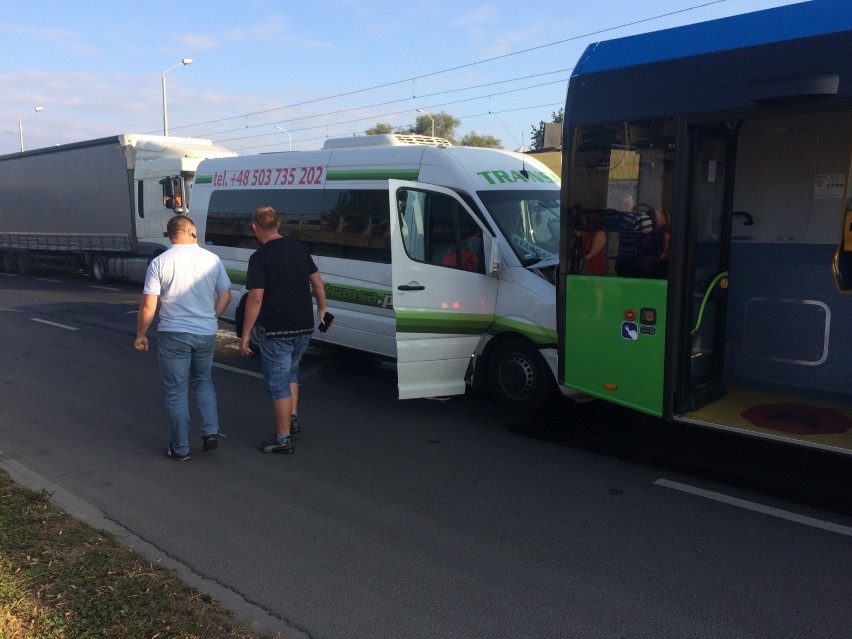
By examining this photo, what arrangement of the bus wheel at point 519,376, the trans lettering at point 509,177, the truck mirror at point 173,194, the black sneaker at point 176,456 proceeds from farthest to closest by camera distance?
the truck mirror at point 173,194 → the trans lettering at point 509,177 → the bus wheel at point 519,376 → the black sneaker at point 176,456

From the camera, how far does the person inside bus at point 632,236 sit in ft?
18.3

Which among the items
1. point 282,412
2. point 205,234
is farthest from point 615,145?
A: point 205,234

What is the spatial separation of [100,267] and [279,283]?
1787 cm

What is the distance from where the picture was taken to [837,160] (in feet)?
20.4

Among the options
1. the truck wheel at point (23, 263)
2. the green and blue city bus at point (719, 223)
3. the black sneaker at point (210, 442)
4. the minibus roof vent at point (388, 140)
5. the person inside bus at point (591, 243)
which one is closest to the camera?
the green and blue city bus at point (719, 223)

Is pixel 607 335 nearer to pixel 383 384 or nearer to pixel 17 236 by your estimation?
pixel 383 384

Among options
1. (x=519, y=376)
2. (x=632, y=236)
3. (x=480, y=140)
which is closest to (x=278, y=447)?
(x=519, y=376)

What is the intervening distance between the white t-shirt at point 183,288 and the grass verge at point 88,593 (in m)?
1.73

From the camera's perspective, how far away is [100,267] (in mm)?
21672

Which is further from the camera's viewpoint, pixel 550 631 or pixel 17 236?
pixel 17 236

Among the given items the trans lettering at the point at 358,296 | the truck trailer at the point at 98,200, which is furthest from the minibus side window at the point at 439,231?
the truck trailer at the point at 98,200

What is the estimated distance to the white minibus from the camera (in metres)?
6.87

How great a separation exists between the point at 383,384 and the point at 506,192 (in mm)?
2664

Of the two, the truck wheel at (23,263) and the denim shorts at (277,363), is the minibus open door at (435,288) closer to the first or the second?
the denim shorts at (277,363)
